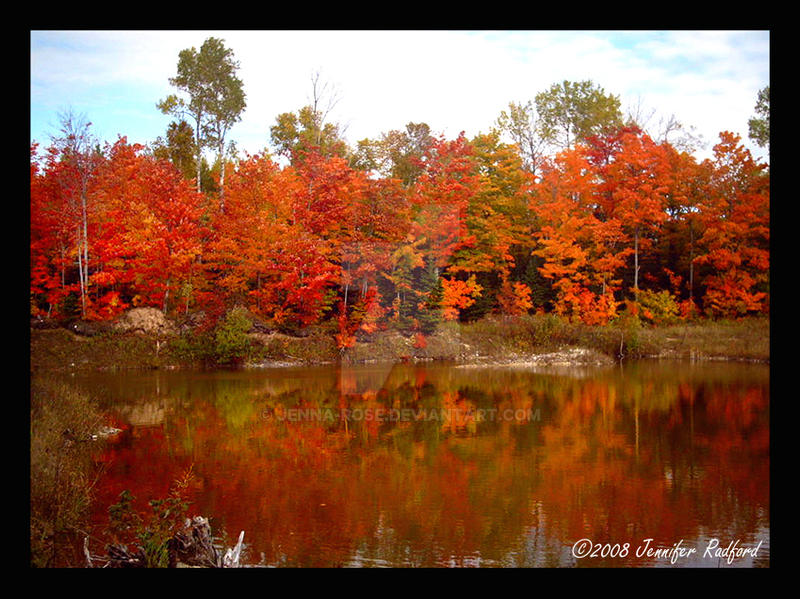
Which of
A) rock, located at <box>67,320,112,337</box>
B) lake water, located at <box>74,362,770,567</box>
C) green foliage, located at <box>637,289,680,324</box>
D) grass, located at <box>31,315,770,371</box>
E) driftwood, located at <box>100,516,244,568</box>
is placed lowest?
lake water, located at <box>74,362,770,567</box>

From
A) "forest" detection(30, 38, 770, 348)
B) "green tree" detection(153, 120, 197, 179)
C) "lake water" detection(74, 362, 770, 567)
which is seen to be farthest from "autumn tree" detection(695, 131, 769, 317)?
"green tree" detection(153, 120, 197, 179)

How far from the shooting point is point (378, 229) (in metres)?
26.7

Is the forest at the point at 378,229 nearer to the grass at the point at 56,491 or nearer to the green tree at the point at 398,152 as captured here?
the green tree at the point at 398,152

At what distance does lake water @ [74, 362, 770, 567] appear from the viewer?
283 inches

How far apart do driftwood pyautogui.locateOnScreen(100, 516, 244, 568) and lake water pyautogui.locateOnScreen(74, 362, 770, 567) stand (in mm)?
682

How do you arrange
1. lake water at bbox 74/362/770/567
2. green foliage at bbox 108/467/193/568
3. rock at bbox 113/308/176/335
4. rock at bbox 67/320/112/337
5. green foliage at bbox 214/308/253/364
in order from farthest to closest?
rock at bbox 113/308/176/335 → green foliage at bbox 214/308/253/364 → rock at bbox 67/320/112/337 → lake water at bbox 74/362/770/567 → green foliage at bbox 108/467/193/568

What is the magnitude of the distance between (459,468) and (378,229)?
17.1 metres

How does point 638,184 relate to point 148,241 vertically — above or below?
above

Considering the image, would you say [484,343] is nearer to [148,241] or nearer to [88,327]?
[148,241]

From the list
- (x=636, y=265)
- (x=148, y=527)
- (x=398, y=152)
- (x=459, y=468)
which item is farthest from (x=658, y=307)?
(x=148, y=527)

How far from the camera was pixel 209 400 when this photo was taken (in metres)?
16.8

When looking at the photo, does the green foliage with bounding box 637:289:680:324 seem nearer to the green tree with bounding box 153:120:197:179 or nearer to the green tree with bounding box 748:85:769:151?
the green tree with bounding box 748:85:769:151
